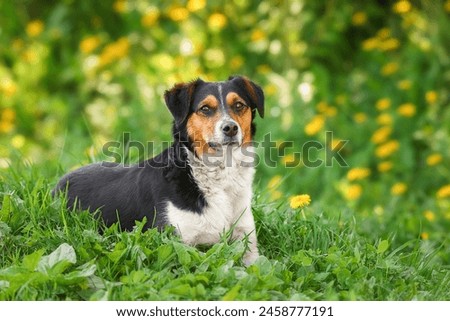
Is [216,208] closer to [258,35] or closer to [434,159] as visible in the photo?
[434,159]

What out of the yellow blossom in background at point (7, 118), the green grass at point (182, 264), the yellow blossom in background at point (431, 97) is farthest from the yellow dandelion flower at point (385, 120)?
the yellow blossom in background at point (7, 118)

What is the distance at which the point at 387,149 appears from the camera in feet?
24.4

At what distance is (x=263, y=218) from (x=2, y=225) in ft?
5.28

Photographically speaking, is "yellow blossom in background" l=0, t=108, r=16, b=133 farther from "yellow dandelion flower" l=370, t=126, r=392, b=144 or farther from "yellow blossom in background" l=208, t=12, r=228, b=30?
"yellow dandelion flower" l=370, t=126, r=392, b=144

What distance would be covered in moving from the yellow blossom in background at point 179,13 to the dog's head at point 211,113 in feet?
13.4

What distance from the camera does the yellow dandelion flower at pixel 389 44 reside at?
335 inches

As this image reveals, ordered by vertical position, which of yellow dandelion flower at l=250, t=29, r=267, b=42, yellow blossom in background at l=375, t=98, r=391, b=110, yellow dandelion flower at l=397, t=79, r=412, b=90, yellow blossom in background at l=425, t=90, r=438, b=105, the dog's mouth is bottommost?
yellow blossom in background at l=375, t=98, r=391, b=110

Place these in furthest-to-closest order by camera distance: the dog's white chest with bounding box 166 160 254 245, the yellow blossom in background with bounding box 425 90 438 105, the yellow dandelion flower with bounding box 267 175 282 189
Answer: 1. the yellow blossom in background with bounding box 425 90 438 105
2. the yellow dandelion flower with bounding box 267 175 282 189
3. the dog's white chest with bounding box 166 160 254 245

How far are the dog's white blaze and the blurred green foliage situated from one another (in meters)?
2.62

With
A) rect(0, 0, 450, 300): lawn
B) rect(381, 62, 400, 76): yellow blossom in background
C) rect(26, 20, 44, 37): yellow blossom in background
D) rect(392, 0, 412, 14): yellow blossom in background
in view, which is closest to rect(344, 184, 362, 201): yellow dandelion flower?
rect(0, 0, 450, 300): lawn

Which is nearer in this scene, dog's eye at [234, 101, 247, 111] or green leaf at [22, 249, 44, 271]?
green leaf at [22, 249, 44, 271]

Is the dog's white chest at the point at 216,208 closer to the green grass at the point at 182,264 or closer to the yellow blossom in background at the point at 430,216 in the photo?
the green grass at the point at 182,264

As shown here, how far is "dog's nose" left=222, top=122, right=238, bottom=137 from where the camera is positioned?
424 centimetres

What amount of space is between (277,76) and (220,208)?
13.2ft
